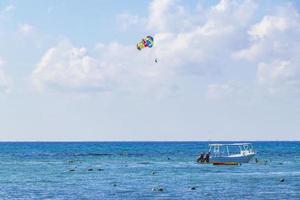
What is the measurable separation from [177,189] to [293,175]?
23.8 m

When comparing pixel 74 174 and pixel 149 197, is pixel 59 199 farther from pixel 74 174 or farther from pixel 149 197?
pixel 74 174

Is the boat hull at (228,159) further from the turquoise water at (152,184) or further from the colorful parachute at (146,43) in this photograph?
the colorful parachute at (146,43)

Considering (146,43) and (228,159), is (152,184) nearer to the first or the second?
(146,43)

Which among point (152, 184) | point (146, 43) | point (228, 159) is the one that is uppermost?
point (146, 43)

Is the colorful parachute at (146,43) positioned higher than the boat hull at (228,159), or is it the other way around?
the colorful parachute at (146,43)

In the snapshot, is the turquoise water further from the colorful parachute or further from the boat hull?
the colorful parachute

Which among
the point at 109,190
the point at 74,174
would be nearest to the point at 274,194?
the point at 109,190

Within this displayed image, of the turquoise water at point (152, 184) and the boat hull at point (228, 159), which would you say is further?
the boat hull at point (228, 159)

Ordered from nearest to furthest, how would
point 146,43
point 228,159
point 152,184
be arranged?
point 152,184
point 146,43
point 228,159

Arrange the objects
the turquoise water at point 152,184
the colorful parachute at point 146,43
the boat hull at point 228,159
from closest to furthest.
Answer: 1. the turquoise water at point 152,184
2. the colorful parachute at point 146,43
3. the boat hull at point 228,159

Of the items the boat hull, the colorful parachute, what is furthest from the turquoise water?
the colorful parachute

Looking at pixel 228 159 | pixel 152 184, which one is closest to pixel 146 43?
pixel 152 184

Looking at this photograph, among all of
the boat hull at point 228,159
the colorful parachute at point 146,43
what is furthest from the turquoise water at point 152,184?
the colorful parachute at point 146,43

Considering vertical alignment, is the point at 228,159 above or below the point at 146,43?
below
